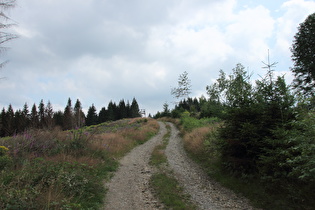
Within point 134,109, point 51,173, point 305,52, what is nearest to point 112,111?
point 134,109

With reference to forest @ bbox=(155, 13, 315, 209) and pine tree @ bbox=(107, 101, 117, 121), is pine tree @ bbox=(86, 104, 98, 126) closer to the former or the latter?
pine tree @ bbox=(107, 101, 117, 121)

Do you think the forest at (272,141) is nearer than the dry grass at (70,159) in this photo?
Yes

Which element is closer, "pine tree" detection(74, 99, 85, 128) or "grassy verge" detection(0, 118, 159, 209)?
"grassy verge" detection(0, 118, 159, 209)

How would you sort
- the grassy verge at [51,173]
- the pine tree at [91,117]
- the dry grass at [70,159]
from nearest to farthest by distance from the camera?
1. the grassy verge at [51,173]
2. the dry grass at [70,159]
3. the pine tree at [91,117]

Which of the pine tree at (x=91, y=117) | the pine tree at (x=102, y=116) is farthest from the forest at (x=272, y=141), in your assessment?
the pine tree at (x=102, y=116)

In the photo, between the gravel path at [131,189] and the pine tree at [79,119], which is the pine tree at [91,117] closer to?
the pine tree at [79,119]

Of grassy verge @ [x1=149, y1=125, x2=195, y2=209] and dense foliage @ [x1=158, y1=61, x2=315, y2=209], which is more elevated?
dense foliage @ [x1=158, y1=61, x2=315, y2=209]

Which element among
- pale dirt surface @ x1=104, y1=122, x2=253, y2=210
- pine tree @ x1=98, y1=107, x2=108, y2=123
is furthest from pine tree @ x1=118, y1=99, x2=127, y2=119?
pale dirt surface @ x1=104, y1=122, x2=253, y2=210

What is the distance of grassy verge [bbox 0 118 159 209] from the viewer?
139 inches

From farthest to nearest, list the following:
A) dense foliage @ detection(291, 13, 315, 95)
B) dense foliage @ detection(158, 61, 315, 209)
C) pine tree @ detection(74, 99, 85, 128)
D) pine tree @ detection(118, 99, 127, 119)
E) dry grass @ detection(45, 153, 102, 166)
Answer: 1. pine tree @ detection(118, 99, 127, 119)
2. dense foliage @ detection(291, 13, 315, 95)
3. pine tree @ detection(74, 99, 85, 128)
4. dry grass @ detection(45, 153, 102, 166)
5. dense foliage @ detection(158, 61, 315, 209)

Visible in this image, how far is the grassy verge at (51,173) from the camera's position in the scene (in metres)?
3.53

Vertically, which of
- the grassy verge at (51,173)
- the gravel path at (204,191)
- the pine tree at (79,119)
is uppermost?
the pine tree at (79,119)

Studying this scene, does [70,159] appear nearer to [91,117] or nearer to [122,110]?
[91,117]

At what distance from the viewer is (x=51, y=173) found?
490 cm
